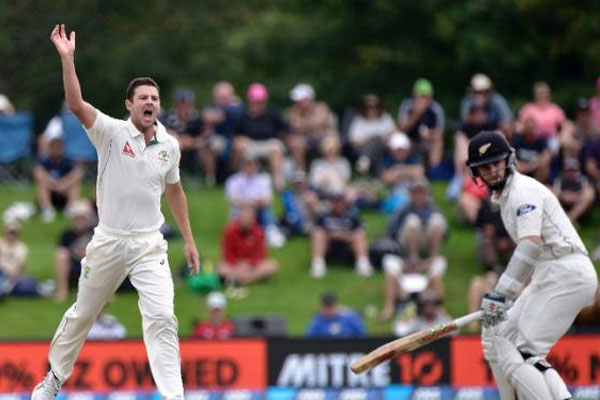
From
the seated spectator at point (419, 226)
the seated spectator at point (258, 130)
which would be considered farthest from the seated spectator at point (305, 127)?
the seated spectator at point (419, 226)

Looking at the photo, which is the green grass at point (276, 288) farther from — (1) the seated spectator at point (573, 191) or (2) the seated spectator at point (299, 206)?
(1) the seated spectator at point (573, 191)

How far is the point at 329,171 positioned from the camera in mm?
20203

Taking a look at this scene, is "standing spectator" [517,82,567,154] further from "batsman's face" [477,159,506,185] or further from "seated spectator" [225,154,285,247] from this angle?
"batsman's face" [477,159,506,185]

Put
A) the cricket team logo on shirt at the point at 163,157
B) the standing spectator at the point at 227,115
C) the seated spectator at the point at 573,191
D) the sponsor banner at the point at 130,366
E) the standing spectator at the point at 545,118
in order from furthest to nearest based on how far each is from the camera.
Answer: the standing spectator at the point at 227,115 < the standing spectator at the point at 545,118 < the seated spectator at the point at 573,191 < the sponsor banner at the point at 130,366 < the cricket team logo on shirt at the point at 163,157

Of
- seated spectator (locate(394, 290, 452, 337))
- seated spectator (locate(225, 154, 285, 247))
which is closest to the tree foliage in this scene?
seated spectator (locate(225, 154, 285, 247))

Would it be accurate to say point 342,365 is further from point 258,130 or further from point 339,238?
point 258,130

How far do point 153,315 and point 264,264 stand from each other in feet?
31.0

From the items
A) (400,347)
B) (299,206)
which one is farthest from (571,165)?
(400,347)

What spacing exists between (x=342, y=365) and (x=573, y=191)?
17.8 feet

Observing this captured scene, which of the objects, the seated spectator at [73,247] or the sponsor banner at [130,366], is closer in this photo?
the sponsor banner at [130,366]

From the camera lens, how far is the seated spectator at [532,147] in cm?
1911

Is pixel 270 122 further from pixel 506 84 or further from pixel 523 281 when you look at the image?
pixel 523 281

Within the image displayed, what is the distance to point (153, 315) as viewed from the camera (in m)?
9.99

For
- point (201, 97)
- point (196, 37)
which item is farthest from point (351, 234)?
point (196, 37)
